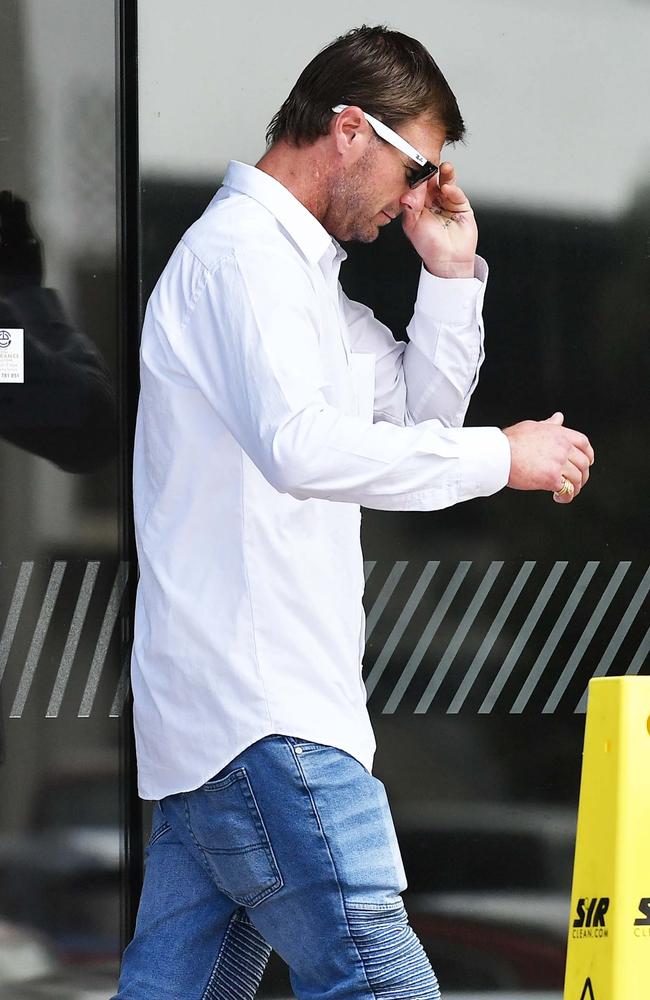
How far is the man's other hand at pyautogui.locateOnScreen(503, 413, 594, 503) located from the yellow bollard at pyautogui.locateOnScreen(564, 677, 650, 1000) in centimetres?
31

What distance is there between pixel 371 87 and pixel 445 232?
1.21 ft

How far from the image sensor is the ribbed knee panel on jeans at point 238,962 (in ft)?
6.48

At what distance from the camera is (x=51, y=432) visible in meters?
2.69

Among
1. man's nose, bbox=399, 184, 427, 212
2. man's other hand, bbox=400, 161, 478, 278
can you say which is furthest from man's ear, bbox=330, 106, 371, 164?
man's other hand, bbox=400, 161, 478, 278

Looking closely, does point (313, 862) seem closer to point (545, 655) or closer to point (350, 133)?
point (350, 133)

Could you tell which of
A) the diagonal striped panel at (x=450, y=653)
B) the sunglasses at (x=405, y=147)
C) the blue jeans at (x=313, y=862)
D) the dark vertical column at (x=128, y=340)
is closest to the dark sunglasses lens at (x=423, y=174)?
the sunglasses at (x=405, y=147)

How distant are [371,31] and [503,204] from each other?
73 centimetres

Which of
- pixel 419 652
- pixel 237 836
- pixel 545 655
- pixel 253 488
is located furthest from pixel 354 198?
pixel 545 655

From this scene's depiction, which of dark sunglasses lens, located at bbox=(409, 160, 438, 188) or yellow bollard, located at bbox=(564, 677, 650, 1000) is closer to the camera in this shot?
yellow bollard, located at bbox=(564, 677, 650, 1000)

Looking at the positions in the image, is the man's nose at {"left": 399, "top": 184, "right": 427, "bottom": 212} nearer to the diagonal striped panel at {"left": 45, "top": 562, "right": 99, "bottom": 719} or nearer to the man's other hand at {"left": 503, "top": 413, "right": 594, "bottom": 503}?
the man's other hand at {"left": 503, "top": 413, "right": 594, "bottom": 503}

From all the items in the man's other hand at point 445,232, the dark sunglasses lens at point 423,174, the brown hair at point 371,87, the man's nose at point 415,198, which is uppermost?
the brown hair at point 371,87

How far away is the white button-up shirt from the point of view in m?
1.70

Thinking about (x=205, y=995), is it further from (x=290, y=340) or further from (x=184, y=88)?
(x=184, y=88)

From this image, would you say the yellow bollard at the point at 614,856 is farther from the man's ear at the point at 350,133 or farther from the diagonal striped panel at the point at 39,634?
the diagonal striped panel at the point at 39,634
